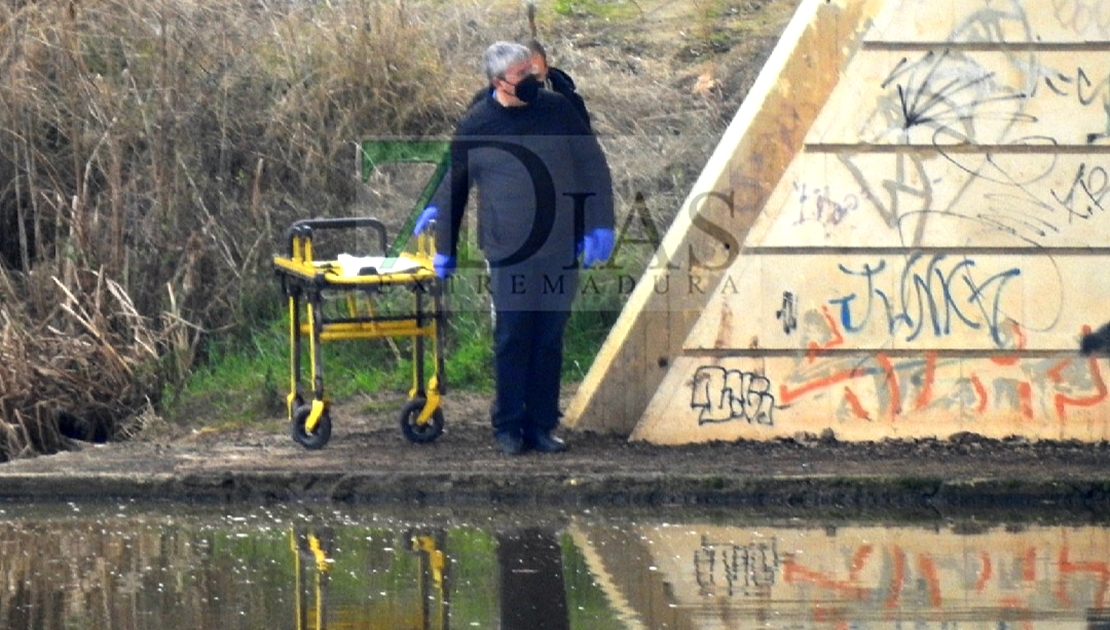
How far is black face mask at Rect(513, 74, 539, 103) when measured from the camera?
880 cm

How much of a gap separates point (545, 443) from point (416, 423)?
0.80m

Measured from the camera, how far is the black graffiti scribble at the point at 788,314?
29.8 feet

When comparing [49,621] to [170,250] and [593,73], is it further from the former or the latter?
[593,73]

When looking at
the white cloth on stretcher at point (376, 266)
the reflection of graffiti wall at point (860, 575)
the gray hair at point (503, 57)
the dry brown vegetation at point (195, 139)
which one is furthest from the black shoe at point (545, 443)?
the dry brown vegetation at point (195, 139)

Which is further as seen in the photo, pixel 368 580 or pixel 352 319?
pixel 352 319

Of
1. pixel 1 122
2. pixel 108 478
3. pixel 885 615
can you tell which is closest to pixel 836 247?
pixel 885 615

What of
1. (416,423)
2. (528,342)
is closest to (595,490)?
(528,342)

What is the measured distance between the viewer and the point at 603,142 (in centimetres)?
1288

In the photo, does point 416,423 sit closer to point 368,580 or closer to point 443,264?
point 443,264

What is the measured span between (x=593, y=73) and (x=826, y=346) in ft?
16.9

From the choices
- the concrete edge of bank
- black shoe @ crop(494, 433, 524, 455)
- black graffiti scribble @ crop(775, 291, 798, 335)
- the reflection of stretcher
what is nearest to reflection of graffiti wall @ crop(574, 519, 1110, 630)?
the concrete edge of bank

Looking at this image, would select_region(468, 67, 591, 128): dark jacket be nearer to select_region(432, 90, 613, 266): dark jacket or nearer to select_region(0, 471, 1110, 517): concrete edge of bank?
select_region(432, 90, 613, 266): dark jacket

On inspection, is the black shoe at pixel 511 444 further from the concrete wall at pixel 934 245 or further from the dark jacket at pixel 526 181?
the dark jacket at pixel 526 181

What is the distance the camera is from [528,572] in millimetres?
7074
